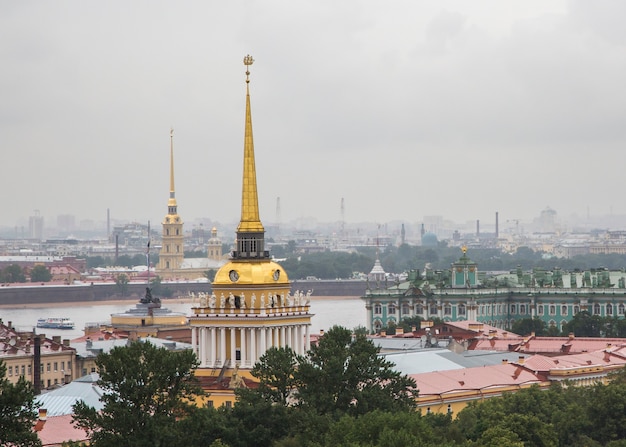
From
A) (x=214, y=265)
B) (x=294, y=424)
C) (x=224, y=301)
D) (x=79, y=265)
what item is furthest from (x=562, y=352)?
(x=79, y=265)

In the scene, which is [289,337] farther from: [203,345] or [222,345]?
[203,345]

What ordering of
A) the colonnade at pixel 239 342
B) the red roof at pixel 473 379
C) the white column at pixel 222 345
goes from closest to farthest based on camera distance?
the colonnade at pixel 239 342
the white column at pixel 222 345
the red roof at pixel 473 379

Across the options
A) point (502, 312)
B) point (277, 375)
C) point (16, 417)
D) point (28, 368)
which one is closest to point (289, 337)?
point (277, 375)

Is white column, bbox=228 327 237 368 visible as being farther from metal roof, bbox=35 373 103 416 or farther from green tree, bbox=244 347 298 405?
green tree, bbox=244 347 298 405

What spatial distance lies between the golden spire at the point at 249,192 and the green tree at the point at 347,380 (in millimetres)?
4037

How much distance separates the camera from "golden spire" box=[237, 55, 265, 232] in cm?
3734

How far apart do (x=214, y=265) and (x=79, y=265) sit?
1842 centimetres

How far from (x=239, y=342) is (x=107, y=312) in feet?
278

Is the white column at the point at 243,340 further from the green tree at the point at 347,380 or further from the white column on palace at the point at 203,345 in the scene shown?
the green tree at the point at 347,380

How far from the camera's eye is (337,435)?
A: 95.3ft

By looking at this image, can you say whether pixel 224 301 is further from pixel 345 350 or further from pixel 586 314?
pixel 586 314

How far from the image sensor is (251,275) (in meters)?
36.6

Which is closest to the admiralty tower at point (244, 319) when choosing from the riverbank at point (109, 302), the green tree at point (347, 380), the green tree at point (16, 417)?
the green tree at point (347, 380)

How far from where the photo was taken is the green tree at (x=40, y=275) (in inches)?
6068
